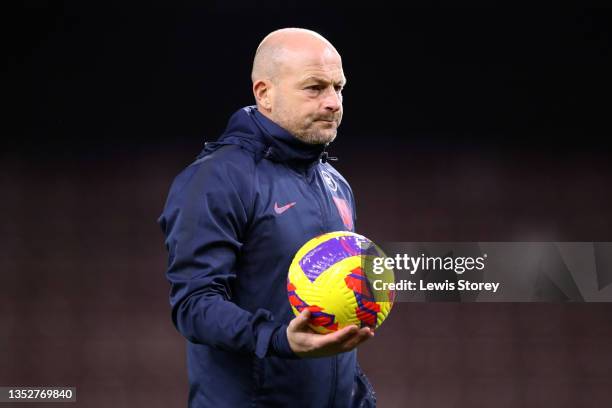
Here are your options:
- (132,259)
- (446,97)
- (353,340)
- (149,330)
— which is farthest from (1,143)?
(353,340)

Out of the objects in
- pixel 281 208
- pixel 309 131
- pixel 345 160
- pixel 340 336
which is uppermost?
pixel 345 160

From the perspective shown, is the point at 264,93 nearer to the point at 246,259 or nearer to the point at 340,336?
the point at 246,259

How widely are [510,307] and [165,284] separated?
5.41ft

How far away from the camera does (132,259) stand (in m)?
3.88

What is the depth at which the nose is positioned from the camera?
1.80 metres

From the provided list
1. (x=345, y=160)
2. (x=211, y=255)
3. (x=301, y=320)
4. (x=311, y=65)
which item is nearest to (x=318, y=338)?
(x=301, y=320)

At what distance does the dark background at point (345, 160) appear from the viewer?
3838mm

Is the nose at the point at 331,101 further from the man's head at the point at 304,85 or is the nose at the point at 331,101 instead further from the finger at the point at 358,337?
the finger at the point at 358,337

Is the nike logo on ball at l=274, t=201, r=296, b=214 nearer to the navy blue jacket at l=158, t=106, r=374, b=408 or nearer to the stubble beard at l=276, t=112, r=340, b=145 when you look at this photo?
the navy blue jacket at l=158, t=106, r=374, b=408

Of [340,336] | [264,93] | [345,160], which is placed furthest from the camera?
[345,160]

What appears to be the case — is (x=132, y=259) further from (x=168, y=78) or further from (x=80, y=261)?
(x=168, y=78)

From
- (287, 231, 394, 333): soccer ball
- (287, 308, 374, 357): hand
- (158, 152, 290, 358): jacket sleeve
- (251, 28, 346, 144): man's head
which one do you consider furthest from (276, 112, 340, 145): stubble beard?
(287, 308, 374, 357): hand

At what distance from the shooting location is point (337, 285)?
60.1 inches

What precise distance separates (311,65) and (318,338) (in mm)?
649
